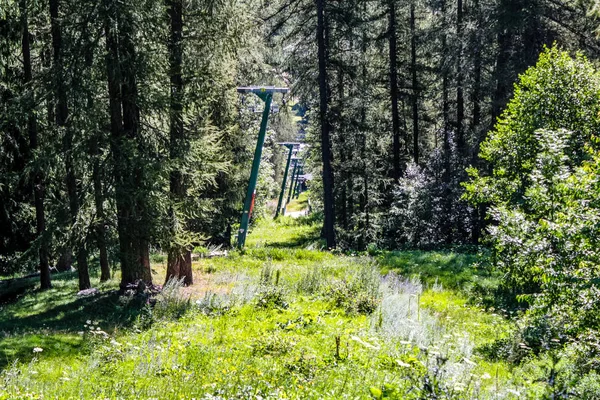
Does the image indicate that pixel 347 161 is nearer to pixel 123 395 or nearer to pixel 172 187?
pixel 172 187

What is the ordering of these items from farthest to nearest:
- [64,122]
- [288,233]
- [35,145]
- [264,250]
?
[288,233] → [264,250] → [35,145] → [64,122]

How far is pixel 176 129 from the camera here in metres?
12.5

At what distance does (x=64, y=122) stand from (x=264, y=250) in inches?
280

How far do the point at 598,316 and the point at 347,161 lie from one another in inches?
770

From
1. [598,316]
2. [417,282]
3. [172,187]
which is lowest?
[417,282]

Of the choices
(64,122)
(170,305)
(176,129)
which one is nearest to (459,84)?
(176,129)

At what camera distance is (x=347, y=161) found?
25.3m

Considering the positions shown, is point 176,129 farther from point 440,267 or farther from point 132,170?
point 440,267

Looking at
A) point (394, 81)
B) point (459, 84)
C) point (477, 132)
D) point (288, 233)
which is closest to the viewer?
point (477, 132)

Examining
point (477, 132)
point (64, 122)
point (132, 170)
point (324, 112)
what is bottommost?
point (132, 170)

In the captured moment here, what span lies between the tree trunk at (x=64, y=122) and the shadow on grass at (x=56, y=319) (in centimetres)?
98

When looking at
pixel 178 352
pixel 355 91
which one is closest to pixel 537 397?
pixel 178 352

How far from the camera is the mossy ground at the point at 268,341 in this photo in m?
5.59

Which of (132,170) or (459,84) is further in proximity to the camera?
(459,84)
